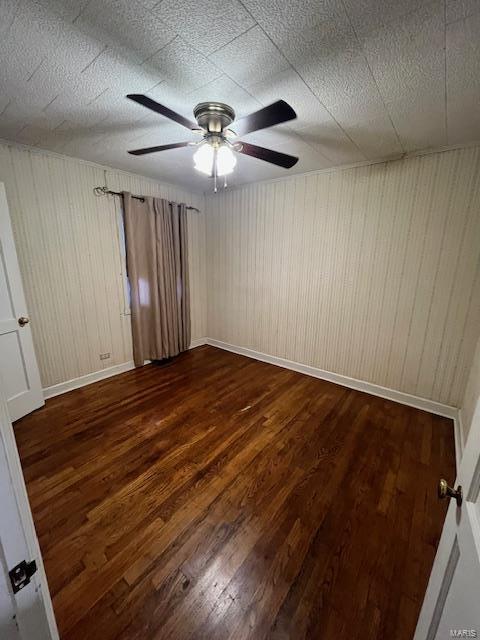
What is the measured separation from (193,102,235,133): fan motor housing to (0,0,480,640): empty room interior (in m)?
0.01

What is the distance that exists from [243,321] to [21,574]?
130 inches

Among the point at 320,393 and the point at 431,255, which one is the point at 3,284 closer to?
the point at 320,393

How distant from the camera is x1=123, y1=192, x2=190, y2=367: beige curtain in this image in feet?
9.97

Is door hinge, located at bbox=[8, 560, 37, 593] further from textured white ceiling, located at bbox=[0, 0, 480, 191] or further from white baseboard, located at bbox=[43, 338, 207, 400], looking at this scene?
white baseboard, located at bbox=[43, 338, 207, 400]

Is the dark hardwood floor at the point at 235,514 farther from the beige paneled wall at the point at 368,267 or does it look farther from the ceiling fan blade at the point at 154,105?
the ceiling fan blade at the point at 154,105

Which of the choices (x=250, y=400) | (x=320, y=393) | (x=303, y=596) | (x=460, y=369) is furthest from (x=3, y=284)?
(x=460, y=369)

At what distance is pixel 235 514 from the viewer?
4.73 ft

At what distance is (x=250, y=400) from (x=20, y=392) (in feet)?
7.00

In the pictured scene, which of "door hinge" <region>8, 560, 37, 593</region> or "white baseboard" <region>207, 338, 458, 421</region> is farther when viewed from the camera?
"white baseboard" <region>207, 338, 458, 421</region>

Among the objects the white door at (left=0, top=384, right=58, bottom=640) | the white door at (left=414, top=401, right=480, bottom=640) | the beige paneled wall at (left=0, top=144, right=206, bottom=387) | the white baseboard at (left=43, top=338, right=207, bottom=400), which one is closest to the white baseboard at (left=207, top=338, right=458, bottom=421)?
the white baseboard at (left=43, top=338, right=207, bottom=400)

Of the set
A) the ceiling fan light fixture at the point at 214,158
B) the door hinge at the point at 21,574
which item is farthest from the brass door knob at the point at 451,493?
the ceiling fan light fixture at the point at 214,158

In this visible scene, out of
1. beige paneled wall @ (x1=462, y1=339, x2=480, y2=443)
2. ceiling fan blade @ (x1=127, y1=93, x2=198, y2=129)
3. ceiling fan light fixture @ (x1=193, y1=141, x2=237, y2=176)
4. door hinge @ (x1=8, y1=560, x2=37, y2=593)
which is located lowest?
beige paneled wall @ (x1=462, y1=339, x2=480, y2=443)

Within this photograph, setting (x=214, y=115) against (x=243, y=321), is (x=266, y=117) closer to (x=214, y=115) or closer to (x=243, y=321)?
(x=214, y=115)

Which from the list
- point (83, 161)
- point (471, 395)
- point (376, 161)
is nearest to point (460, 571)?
point (471, 395)
